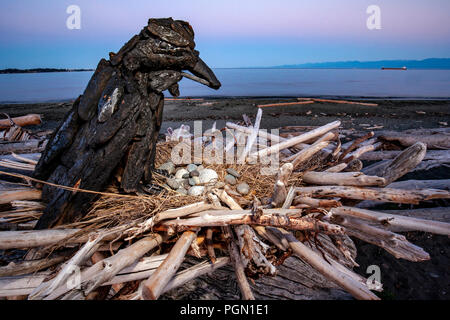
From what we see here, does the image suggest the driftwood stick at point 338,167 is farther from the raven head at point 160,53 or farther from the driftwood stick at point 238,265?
the raven head at point 160,53

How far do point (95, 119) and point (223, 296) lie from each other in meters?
1.87

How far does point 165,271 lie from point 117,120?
1273mm

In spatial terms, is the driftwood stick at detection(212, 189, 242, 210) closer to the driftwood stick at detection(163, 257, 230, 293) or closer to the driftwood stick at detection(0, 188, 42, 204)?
the driftwood stick at detection(163, 257, 230, 293)

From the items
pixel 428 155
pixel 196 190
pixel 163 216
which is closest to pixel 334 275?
pixel 163 216

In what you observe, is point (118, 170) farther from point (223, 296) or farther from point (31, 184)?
point (223, 296)

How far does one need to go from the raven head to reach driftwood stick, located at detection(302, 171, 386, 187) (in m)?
1.77

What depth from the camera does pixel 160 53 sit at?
229cm

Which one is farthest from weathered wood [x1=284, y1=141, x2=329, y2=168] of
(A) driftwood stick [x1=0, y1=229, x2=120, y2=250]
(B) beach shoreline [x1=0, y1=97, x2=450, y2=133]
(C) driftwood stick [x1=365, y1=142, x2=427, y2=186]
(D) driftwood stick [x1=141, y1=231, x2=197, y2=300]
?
(B) beach shoreline [x1=0, y1=97, x2=450, y2=133]

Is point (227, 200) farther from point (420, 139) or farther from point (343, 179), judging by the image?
point (420, 139)

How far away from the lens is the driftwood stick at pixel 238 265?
6.06 feet

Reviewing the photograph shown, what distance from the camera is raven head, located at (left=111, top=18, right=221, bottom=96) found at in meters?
2.26

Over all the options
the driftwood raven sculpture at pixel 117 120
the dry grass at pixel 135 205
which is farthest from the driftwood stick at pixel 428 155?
the driftwood raven sculpture at pixel 117 120

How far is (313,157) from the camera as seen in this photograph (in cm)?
358

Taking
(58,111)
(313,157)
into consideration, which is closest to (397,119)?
(313,157)
